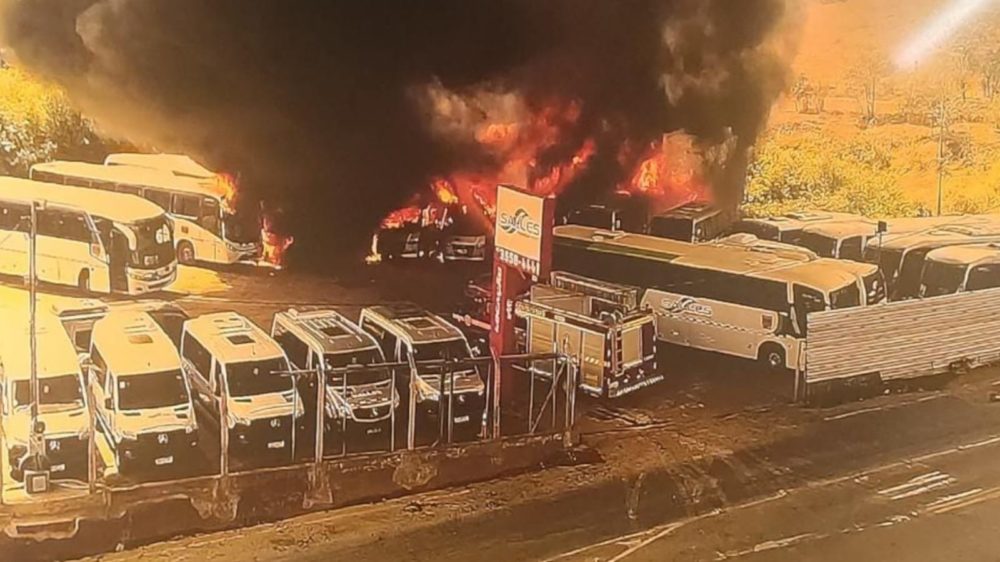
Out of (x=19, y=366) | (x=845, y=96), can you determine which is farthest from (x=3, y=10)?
(x=845, y=96)

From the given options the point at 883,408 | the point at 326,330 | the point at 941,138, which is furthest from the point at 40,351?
the point at 941,138

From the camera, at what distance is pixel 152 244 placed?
73.3 inches

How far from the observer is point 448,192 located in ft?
6.81

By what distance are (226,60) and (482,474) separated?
0.87 meters

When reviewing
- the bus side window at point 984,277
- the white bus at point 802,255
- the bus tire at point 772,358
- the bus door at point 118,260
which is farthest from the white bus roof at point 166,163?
the bus side window at point 984,277

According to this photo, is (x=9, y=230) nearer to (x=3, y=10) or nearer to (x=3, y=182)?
(x=3, y=182)

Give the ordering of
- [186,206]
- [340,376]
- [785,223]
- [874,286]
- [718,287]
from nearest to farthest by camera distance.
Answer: [186,206] < [340,376] < [718,287] < [785,223] < [874,286]

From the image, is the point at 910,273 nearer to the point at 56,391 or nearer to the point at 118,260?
the point at 118,260

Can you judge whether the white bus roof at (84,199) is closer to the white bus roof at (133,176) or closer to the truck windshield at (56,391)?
the white bus roof at (133,176)

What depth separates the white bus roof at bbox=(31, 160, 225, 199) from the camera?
1761 mm

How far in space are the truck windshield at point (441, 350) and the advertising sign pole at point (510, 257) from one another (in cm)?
6

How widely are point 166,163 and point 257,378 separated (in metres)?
0.38

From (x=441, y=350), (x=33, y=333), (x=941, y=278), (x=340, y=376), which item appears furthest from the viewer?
(x=941, y=278)

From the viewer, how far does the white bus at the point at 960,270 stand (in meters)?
2.68
